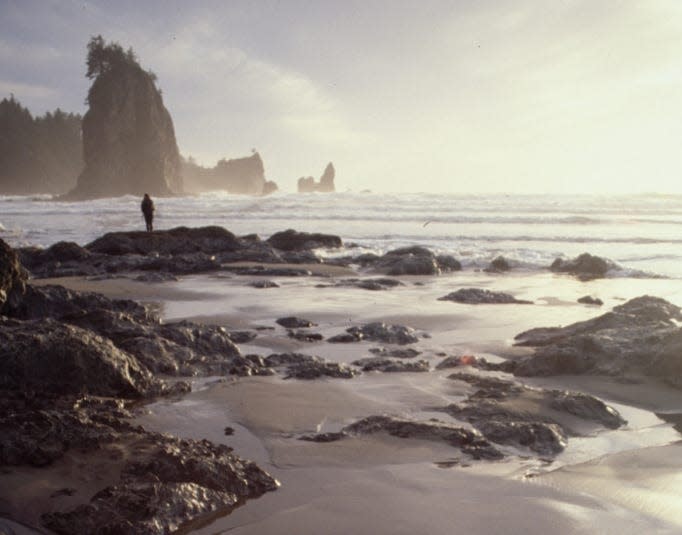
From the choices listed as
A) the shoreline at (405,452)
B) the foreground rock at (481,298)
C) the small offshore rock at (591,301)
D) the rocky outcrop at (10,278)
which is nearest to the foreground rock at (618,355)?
the shoreline at (405,452)

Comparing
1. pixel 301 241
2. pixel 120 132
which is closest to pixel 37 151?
pixel 120 132

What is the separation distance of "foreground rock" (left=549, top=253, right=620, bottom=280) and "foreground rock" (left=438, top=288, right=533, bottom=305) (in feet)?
15.1

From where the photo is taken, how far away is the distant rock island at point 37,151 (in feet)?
248

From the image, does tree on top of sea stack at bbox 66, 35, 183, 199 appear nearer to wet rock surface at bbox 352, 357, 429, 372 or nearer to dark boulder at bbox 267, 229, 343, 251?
dark boulder at bbox 267, 229, 343, 251

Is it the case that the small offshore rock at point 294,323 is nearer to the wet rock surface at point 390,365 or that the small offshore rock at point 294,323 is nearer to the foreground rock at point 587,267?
the wet rock surface at point 390,365

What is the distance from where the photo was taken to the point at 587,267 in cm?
1276

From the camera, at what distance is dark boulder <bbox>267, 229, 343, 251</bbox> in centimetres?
1695

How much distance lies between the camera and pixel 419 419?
11.8 ft

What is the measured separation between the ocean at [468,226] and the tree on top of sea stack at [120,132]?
71.5 ft

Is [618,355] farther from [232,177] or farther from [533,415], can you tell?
[232,177]

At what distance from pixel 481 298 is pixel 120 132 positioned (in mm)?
60488

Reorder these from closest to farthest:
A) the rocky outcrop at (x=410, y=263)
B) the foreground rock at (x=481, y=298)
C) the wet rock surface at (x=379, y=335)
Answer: the wet rock surface at (x=379, y=335), the foreground rock at (x=481, y=298), the rocky outcrop at (x=410, y=263)

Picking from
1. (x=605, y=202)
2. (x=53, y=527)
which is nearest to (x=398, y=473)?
(x=53, y=527)

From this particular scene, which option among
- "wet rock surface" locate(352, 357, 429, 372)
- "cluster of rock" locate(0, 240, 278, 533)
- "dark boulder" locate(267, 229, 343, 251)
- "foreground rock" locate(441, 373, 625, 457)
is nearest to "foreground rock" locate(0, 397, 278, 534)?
"cluster of rock" locate(0, 240, 278, 533)
